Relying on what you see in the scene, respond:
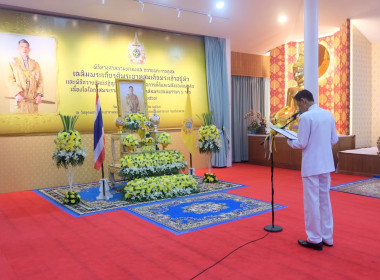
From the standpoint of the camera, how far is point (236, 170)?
375 inches

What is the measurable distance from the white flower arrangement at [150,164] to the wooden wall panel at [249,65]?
4932 millimetres

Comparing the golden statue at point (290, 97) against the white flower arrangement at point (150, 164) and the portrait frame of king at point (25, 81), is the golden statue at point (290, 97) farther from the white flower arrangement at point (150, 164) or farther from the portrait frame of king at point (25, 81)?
the portrait frame of king at point (25, 81)

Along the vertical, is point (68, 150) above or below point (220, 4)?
below

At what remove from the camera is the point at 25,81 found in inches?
282

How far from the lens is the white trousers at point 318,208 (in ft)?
11.8

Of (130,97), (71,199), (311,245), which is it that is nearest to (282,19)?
(130,97)

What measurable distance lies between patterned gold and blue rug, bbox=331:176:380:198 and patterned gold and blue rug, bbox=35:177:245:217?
6.28 feet

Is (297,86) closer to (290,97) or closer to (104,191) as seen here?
(290,97)

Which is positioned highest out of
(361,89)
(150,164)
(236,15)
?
(236,15)

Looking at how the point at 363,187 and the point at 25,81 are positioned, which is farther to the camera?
the point at 25,81

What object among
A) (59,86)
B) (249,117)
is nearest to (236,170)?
(249,117)

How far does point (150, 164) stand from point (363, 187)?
400 centimetres

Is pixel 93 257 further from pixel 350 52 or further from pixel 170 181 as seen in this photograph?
pixel 350 52

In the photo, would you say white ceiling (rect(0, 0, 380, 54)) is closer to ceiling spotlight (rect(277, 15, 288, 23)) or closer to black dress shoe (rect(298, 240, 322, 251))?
ceiling spotlight (rect(277, 15, 288, 23))
